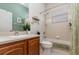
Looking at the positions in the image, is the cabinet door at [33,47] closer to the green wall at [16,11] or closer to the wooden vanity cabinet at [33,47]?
the wooden vanity cabinet at [33,47]

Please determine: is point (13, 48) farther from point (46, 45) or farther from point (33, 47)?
point (46, 45)

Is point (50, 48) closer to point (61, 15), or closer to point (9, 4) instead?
point (61, 15)

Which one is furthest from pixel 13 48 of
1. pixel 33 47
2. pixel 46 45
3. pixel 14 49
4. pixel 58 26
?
pixel 58 26

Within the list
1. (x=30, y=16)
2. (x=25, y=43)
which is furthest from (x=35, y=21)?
(x=25, y=43)

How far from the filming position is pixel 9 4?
4.94 ft

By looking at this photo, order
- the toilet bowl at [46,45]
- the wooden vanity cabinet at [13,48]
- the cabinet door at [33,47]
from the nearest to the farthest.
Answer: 1. the wooden vanity cabinet at [13,48]
2. the cabinet door at [33,47]
3. the toilet bowl at [46,45]

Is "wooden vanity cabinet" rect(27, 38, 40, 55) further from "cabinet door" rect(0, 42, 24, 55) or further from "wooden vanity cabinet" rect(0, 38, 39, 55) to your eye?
"cabinet door" rect(0, 42, 24, 55)

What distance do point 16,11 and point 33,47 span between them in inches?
24.8

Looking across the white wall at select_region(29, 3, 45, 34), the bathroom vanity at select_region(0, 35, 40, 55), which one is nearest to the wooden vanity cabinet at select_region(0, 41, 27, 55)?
the bathroom vanity at select_region(0, 35, 40, 55)

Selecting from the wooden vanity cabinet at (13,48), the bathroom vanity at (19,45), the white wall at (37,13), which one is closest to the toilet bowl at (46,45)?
the bathroom vanity at (19,45)

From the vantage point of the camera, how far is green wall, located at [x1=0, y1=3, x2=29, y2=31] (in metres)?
1.51

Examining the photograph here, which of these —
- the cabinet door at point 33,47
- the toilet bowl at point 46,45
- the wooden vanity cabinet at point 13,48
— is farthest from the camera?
the toilet bowl at point 46,45

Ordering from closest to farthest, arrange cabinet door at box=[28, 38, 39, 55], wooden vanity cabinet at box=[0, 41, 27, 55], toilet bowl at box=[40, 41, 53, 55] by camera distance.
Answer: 1. wooden vanity cabinet at box=[0, 41, 27, 55]
2. cabinet door at box=[28, 38, 39, 55]
3. toilet bowl at box=[40, 41, 53, 55]

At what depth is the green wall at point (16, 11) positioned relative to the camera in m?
1.51
